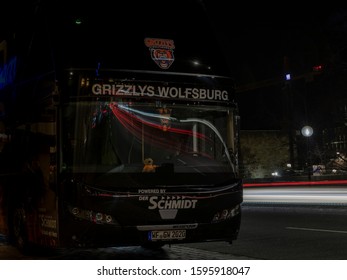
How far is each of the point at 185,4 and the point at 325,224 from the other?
7272mm

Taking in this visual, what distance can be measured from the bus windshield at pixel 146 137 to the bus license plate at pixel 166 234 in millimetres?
860

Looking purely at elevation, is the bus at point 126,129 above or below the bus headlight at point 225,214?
above

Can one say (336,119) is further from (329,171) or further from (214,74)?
(214,74)

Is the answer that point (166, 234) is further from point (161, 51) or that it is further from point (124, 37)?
point (124, 37)

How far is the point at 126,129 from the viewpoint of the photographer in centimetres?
858

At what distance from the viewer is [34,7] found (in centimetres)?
984

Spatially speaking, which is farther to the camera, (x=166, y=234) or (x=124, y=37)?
(x=124, y=37)

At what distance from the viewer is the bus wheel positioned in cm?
974

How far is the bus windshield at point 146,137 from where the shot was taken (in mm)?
8195

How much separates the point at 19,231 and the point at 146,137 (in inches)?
119

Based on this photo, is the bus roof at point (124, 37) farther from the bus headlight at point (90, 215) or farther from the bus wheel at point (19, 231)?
the bus wheel at point (19, 231)

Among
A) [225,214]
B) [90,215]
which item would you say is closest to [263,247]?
[225,214]

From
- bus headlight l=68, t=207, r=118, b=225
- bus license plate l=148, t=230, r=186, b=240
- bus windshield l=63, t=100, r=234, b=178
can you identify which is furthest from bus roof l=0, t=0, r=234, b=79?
bus license plate l=148, t=230, r=186, b=240

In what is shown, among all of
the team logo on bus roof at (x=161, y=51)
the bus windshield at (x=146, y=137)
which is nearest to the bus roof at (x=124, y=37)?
the team logo on bus roof at (x=161, y=51)
